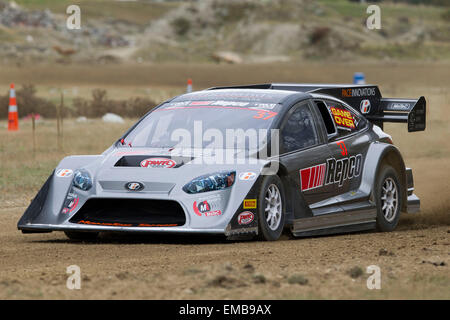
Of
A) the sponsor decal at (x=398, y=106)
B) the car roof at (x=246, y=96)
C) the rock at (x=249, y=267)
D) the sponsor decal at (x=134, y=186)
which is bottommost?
the rock at (x=249, y=267)

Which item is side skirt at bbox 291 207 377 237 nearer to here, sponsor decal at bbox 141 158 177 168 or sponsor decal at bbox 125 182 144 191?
sponsor decal at bbox 141 158 177 168

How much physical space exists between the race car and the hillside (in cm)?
4332

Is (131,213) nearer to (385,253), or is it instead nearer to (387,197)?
(385,253)

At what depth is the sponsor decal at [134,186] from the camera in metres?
8.03

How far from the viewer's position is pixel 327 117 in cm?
957

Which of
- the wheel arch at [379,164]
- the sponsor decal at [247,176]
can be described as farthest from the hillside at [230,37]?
the sponsor decal at [247,176]

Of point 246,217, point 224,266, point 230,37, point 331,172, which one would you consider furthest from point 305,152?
point 230,37

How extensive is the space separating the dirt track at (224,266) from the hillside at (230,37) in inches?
1756

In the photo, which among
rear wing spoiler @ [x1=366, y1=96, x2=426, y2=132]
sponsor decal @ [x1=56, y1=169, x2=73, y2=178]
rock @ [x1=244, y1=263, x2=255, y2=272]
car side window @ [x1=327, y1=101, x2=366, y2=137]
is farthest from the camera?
rear wing spoiler @ [x1=366, y1=96, x2=426, y2=132]

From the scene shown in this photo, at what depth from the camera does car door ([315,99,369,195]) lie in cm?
928

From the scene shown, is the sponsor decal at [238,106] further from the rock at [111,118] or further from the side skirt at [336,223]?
the rock at [111,118]

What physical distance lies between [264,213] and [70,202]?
1.69m

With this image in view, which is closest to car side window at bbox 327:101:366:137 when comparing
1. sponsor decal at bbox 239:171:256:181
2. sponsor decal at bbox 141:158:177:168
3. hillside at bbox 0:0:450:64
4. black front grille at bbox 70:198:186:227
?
sponsor decal at bbox 239:171:256:181
